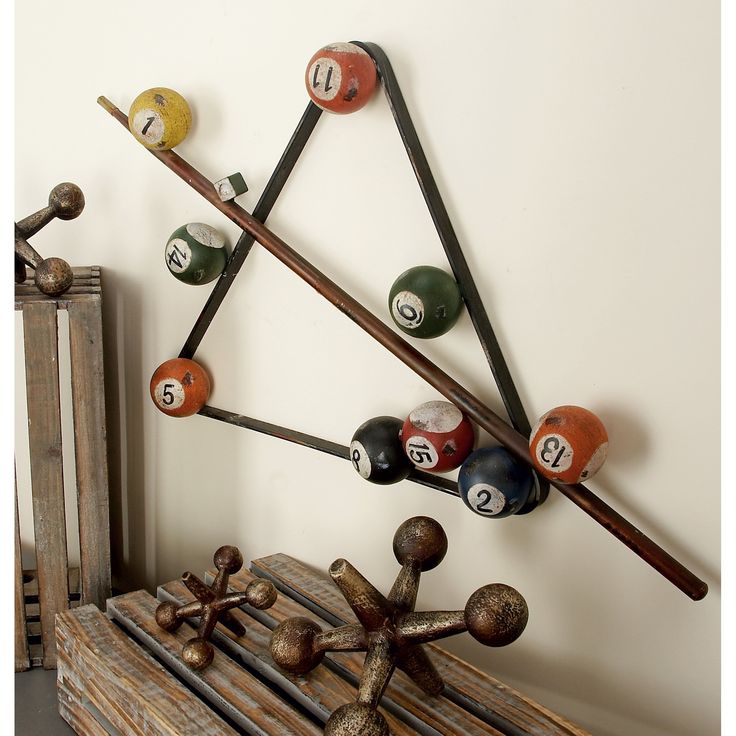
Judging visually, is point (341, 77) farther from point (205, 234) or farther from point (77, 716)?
point (77, 716)

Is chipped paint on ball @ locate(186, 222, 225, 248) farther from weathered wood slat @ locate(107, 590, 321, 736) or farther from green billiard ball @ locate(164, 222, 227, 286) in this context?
weathered wood slat @ locate(107, 590, 321, 736)

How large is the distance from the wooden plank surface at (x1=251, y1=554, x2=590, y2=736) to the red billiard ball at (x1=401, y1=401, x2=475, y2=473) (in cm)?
23

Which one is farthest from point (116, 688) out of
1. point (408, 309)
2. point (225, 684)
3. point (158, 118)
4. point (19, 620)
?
point (158, 118)

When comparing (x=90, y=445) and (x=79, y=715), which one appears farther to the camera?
(x=90, y=445)

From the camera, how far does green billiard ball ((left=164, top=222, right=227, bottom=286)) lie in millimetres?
1108

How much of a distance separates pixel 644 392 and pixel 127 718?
26.8 inches

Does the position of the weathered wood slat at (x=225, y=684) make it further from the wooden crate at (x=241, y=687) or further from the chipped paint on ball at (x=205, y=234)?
the chipped paint on ball at (x=205, y=234)

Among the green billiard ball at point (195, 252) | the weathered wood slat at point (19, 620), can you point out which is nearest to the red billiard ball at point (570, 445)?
the green billiard ball at point (195, 252)

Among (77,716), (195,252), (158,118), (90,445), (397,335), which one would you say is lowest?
(77,716)

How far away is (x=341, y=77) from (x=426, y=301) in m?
0.28

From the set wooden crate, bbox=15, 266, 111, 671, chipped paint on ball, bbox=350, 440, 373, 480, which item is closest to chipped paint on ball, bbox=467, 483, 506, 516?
chipped paint on ball, bbox=350, 440, 373, 480

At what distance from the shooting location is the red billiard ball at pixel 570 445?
0.78 metres

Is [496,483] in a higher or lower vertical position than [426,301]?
lower

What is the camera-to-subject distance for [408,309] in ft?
2.92
